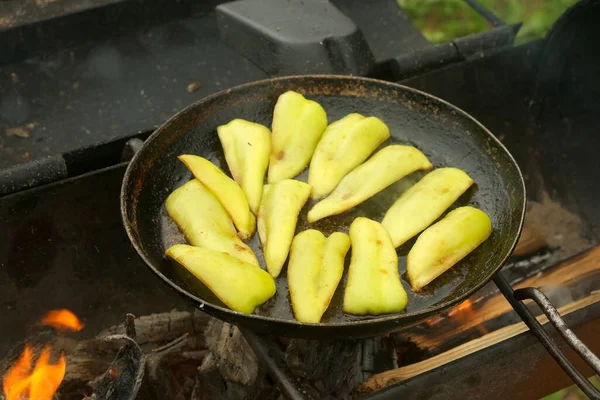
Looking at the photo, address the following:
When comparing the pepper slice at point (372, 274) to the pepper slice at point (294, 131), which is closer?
the pepper slice at point (372, 274)

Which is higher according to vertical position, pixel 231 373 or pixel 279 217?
pixel 279 217

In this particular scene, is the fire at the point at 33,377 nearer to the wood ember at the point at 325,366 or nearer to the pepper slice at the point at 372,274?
the wood ember at the point at 325,366

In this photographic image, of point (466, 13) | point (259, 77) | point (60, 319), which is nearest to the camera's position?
point (60, 319)

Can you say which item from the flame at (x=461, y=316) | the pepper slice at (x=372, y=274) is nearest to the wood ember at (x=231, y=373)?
the pepper slice at (x=372, y=274)

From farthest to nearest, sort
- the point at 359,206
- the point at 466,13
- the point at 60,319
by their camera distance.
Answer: the point at 466,13, the point at 60,319, the point at 359,206

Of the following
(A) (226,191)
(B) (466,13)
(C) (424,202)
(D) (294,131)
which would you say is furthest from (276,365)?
(B) (466,13)

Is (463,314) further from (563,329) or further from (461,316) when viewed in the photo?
(563,329)

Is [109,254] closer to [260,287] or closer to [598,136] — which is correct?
[260,287]
